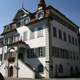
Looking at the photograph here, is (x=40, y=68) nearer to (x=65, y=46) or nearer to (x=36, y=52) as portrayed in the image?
(x=36, y=52)

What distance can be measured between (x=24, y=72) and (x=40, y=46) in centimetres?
542

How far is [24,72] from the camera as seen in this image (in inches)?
1059

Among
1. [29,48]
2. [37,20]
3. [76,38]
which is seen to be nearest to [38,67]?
[29,48]

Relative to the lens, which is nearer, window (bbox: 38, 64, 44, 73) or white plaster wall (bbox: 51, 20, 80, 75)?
window (bbox: 38, 64, 44, 73)

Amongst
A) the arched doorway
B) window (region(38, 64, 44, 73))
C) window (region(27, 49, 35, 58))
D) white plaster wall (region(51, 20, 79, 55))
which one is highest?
white plaster wall (region(51, 20, 79, 55))

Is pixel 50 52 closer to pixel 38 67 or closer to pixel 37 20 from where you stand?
pixel 38 67

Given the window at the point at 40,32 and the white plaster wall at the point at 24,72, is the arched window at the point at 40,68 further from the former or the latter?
the window at the point at 40,32

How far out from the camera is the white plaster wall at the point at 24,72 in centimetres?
2549

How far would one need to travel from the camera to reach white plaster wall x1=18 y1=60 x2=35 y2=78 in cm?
2549

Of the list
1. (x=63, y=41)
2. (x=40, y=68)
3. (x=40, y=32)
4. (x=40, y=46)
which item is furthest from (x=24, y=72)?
(x=63, y=41)

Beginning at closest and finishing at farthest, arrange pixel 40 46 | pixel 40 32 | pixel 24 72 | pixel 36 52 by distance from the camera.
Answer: pixel 40 46 < pixel 24 72 < pixel 36 52 < pixel 40 32

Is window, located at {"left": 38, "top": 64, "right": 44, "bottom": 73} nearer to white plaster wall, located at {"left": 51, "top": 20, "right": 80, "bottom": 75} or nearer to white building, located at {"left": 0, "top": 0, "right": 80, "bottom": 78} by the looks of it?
white building, located at {"left": 0, "top": 0, "right": 80, "bottom": 78}

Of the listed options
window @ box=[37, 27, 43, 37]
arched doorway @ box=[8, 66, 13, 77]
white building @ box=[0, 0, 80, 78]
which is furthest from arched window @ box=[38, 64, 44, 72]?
arched doorway @ box=[8, 66, 13, 77]

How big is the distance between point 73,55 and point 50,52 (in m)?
10.6
